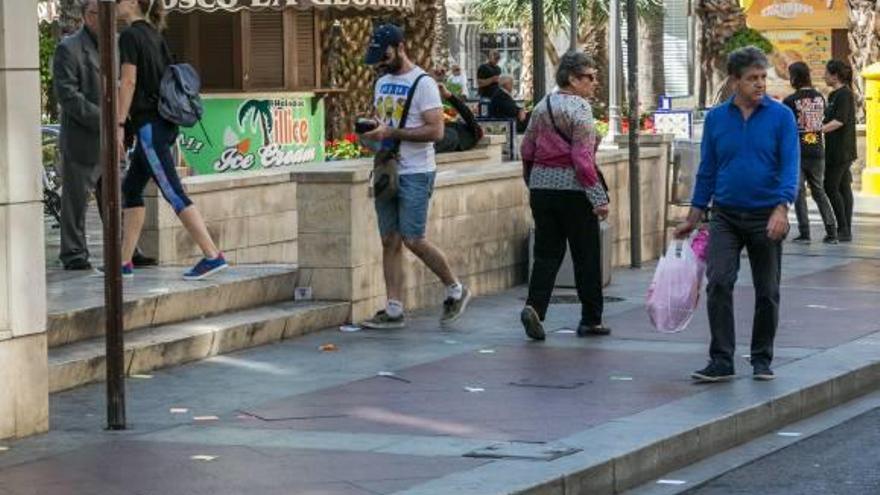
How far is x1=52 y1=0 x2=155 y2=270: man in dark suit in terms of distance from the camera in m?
12.9

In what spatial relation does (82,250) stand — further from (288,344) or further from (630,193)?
(630,193)

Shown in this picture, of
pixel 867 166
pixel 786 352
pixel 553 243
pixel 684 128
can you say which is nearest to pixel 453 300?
pixel 553 243

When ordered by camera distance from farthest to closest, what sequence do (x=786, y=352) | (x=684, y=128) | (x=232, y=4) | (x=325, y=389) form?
(x=684, y=128), (x=232, y=4), (x=786, y=352), (x=325, y=389)

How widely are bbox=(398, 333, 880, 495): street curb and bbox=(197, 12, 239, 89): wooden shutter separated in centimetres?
1156

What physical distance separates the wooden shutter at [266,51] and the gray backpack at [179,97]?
982 cm

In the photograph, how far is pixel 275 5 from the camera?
21.7 metres

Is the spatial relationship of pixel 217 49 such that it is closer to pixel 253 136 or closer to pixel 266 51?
pixel 266 51

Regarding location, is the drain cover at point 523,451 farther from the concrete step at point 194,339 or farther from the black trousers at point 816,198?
the black trousers at point 816,198

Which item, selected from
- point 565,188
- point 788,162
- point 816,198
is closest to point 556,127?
point 565,188

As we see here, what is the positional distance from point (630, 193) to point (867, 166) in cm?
1126

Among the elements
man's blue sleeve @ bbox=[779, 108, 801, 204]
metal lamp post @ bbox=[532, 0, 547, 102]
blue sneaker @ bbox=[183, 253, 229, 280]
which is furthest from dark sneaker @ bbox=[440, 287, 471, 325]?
metal lamp post @ bbox=[532, 0, 547, 102]

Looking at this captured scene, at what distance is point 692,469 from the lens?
31.3ft

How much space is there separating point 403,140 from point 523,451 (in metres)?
4.32

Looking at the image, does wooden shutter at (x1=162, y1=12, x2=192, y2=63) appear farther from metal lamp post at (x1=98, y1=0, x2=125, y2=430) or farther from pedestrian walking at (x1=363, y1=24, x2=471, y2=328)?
metal lamp post at (x1=98, y1=0, x2=125, y2=430)
